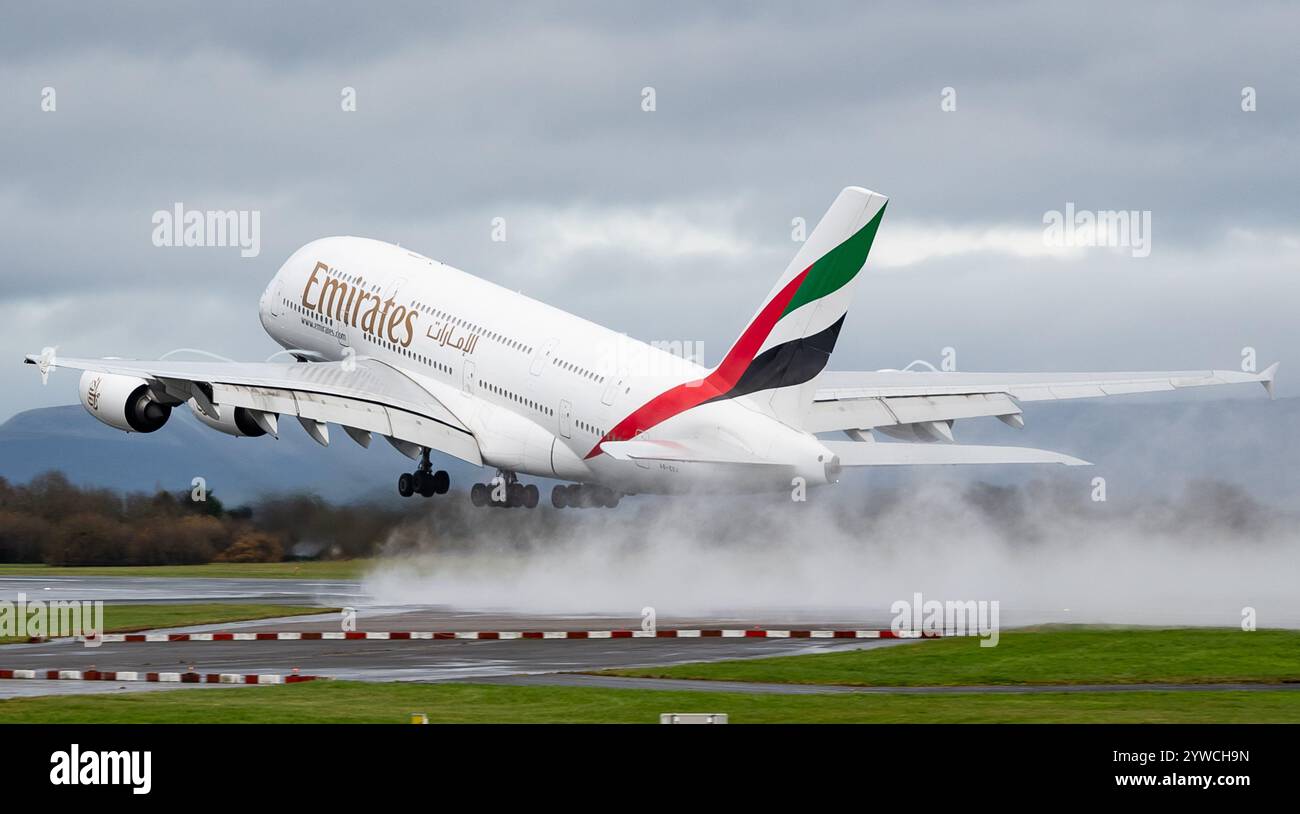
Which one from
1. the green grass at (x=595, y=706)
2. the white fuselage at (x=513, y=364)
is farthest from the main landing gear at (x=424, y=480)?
the green grass at (x=595, y=706)

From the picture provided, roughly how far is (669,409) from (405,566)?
658 inches

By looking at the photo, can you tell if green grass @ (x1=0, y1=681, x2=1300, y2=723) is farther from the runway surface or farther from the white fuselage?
the white fuselage

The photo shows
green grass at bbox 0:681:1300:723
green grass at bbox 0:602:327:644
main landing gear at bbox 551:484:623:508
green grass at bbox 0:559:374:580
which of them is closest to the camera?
green grass at bbox 0:681:1300:723

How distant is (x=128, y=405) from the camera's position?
186 feet

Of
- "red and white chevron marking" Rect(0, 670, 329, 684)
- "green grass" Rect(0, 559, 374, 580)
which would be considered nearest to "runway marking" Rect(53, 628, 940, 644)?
"red and white chevron marking" Rect(0, 670, 329, 684)

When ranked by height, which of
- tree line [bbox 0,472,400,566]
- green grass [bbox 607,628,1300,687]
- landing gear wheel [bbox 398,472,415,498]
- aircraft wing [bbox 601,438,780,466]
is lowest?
green grass [bbox 607,628,1300,687]

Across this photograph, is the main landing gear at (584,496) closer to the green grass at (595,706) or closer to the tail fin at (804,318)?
the tail fin at (804,318)

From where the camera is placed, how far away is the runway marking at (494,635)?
43.4 m

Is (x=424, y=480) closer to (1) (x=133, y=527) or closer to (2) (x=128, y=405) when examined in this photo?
(2) (x=128, y=405)

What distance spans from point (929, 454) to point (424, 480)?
22.2m

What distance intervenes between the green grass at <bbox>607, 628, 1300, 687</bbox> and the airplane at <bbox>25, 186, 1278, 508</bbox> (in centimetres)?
419

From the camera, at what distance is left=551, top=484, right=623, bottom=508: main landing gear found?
55.5 meters
